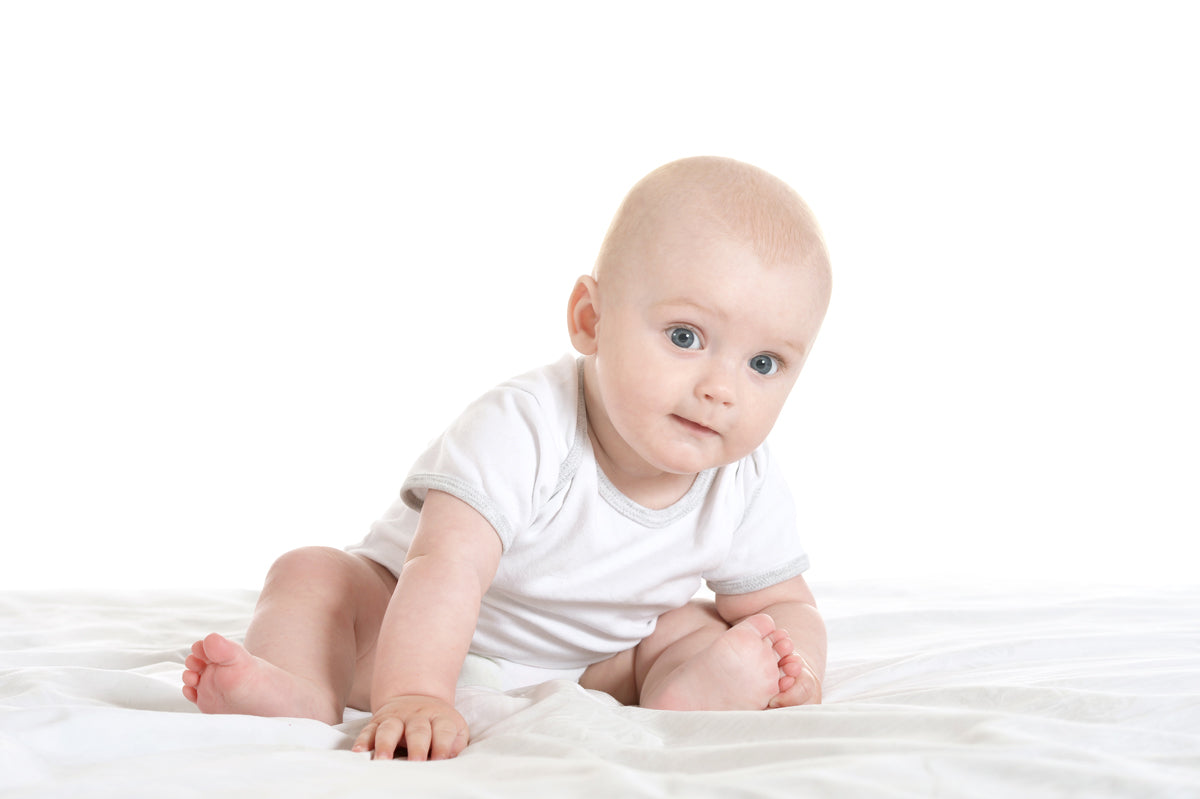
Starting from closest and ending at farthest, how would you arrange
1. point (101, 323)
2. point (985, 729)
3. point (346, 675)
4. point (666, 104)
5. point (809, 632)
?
point (985, 729) < point (346, 675) < point (809, 632) < point (101, 323) < point (666, 104)

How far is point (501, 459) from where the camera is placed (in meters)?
1.29

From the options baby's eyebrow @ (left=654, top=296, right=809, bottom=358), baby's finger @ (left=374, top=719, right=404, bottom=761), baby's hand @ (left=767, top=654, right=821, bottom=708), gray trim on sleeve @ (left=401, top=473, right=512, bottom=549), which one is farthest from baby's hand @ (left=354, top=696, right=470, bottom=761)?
baby's eyebrow @ (left=654, top=296, right=809, bottom=358)

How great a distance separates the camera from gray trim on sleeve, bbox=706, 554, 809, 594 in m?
1.52

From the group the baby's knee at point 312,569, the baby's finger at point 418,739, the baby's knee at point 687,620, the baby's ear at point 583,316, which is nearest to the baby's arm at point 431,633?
the baby's finger at point 418,739

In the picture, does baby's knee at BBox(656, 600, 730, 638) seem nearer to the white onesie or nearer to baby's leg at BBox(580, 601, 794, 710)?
the white onesie

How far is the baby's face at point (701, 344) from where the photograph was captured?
1.22 meters

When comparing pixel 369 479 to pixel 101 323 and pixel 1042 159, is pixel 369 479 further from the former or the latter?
pixel 1042 159

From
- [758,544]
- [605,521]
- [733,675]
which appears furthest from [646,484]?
[733,675]

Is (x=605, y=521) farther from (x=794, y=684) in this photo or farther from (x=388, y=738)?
(x=388, y=738)

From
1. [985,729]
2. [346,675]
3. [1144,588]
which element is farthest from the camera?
[1144,588]

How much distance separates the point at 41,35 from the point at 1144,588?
12.0ft

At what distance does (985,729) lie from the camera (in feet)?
3.09

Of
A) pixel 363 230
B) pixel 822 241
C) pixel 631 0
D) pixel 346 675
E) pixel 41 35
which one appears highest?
pixel 631 0

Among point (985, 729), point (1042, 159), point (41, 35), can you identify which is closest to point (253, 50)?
point (41, 35)
